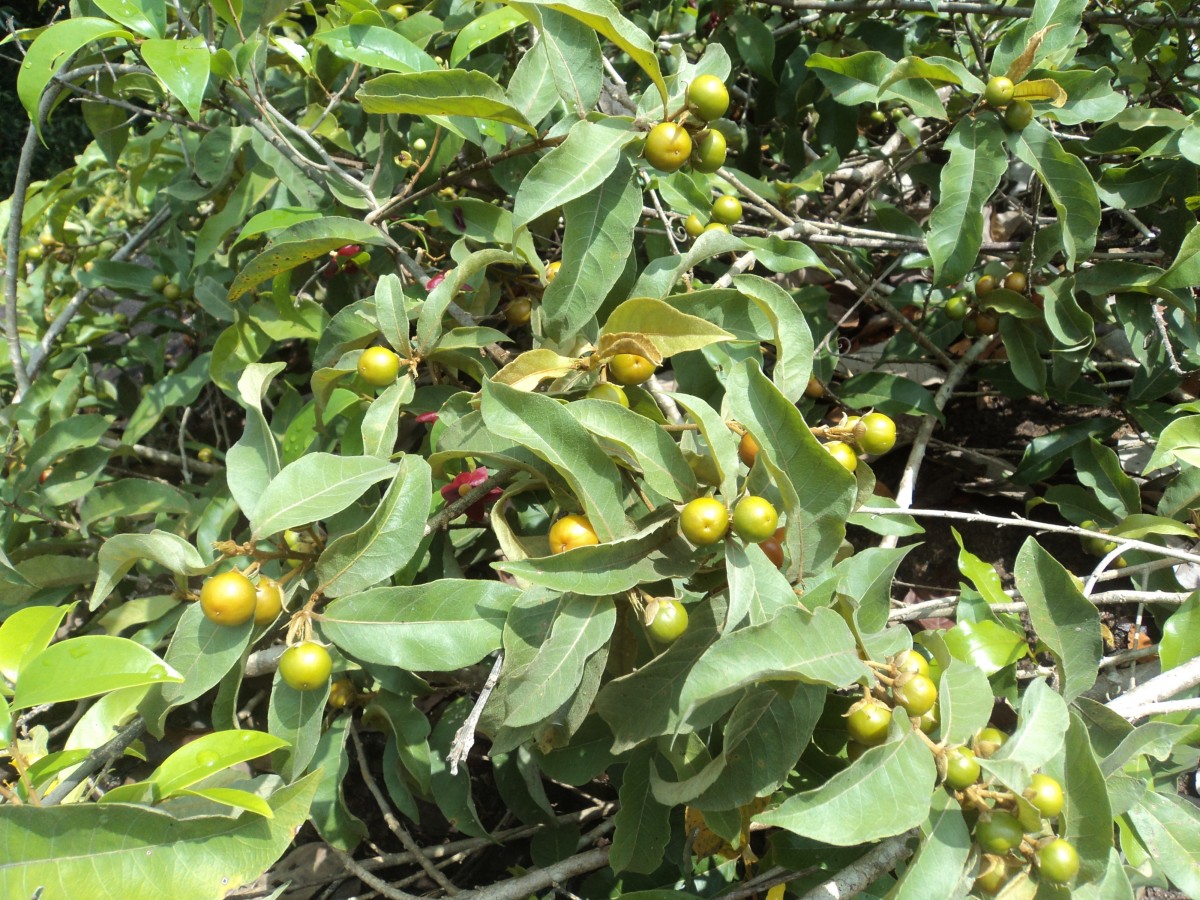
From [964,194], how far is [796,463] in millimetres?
968

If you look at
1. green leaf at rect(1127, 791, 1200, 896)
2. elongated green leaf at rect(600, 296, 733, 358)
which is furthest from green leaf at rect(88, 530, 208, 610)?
green leaf at rect(1127, 791, 1200, 896)

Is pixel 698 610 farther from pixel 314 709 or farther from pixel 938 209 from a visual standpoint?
pixel 938 209

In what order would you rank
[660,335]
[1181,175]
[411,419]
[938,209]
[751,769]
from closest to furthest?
1. [751,769]
2. [660,335]
3. [938,209]
4. [1181,175]
5. [411,419]

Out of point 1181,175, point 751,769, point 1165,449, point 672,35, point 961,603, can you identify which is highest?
point 672,35

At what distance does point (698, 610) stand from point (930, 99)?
1.25 metres

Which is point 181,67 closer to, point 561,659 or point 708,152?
point 708,152

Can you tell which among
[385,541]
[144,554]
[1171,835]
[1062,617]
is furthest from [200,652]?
[1171,835]

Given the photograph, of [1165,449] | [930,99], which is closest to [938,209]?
[930,99]

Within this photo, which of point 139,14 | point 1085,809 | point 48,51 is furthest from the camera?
point 139,14

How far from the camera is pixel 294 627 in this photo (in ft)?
4.25

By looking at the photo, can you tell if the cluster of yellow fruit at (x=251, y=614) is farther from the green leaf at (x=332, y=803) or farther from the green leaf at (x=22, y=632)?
the green leaf at (x=332, y=803)

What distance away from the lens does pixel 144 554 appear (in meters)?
1.33

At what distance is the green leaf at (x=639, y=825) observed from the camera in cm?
144

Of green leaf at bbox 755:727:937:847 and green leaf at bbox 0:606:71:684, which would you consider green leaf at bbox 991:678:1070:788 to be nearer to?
green leaf at bbox 755:727:937:847
